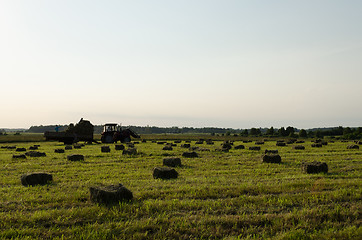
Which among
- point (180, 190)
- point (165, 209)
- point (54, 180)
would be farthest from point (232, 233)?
point (54, 180)

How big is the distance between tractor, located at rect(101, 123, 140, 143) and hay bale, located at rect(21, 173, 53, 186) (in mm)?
34020

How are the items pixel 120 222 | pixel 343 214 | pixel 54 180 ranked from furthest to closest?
1. pixel 54 180
2. pixel 343 214
3. pixel 120 222

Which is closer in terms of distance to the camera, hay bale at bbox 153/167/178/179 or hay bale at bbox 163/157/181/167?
hay bale at bbox 153/167/178/179

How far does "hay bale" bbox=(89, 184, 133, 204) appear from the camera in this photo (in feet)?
24.0

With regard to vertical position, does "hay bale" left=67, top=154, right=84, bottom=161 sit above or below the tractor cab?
below

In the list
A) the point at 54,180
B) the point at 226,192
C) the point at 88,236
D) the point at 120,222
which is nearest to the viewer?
the point at 88,236

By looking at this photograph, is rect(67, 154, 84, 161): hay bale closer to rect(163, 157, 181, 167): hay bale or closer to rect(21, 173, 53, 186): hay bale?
rect(163, 157, 181, 167): hay bale

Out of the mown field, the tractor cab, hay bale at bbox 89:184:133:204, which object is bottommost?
the mown field

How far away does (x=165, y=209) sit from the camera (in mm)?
7004

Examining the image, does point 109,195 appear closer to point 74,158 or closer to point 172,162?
point 172,162

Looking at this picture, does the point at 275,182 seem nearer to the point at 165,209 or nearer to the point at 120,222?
the point at 165,209

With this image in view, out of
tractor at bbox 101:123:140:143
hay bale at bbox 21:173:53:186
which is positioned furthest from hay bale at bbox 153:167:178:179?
tractor at bbox 101:123:140:143

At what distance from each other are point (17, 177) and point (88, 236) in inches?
316

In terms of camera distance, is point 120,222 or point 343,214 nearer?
point 120,222
